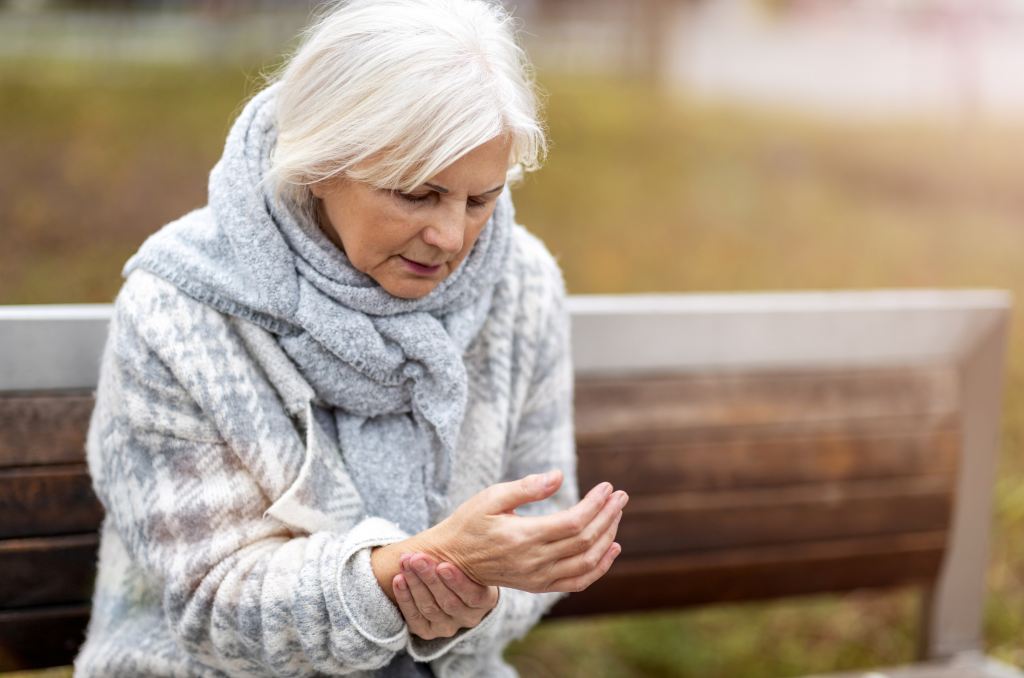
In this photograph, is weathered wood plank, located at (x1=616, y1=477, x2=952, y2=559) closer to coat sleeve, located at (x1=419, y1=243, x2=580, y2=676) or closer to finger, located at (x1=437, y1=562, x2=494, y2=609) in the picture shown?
coat sleeve, located at (x1=419, y1=243, x2=580, y2=676)

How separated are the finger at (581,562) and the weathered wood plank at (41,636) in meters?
1.09

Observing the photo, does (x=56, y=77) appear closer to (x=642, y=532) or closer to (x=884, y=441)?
(x=642, y=532)

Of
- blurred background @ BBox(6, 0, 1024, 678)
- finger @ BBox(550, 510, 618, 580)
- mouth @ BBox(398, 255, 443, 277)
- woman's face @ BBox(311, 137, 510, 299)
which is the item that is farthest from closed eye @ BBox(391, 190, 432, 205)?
blurred background @ BBox(6, 0, 1024, 678)

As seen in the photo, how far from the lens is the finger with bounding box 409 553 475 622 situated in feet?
4.03

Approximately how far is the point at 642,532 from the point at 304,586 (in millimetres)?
1036

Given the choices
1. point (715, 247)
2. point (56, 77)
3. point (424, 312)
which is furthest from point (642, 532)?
point (56, 77)

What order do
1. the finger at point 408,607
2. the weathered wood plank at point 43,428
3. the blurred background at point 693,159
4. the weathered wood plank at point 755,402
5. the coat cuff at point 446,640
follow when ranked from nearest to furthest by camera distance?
the finger at point 408,607 → the coat cuff at point 446,640 → the weathered wood plank at point 43,428 → the weathered wood plank at point 755,402 → the blurred background at point 693,159

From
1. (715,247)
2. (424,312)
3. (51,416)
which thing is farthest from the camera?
(715,247)

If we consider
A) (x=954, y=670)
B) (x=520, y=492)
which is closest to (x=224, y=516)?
(x=520, y=492)

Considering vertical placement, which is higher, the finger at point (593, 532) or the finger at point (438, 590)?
the finger at point (593, 532)

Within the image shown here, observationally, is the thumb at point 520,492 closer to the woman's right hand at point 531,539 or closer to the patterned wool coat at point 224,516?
the woman's right hand at point 531,539

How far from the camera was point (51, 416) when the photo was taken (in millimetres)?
1672

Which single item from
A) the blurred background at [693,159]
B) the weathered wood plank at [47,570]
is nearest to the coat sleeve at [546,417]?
the weathered wood plank at [47,570]

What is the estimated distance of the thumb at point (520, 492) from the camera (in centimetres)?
116
